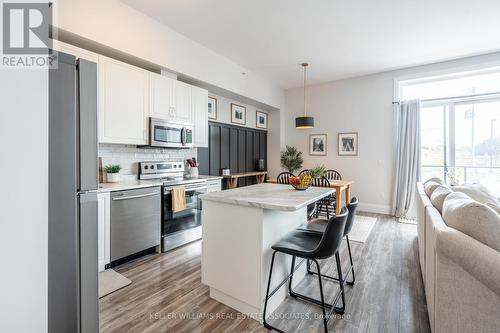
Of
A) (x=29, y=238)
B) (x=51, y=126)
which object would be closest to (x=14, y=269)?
(x=29, y=238)

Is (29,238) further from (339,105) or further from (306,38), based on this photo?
(339,105)

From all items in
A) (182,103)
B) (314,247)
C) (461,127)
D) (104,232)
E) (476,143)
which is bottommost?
(104,232)

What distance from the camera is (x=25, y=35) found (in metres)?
0.90

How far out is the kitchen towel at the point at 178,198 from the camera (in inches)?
130

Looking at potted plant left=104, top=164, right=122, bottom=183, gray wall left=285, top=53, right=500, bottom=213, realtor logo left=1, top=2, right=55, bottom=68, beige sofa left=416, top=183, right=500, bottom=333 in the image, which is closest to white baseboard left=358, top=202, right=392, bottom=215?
gray wall left=285, top=53, right=500, bottom=213

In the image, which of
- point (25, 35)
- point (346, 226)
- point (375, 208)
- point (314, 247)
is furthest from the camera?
point (375, 208)

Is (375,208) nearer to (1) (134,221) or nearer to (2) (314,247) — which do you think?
(2) (314,247)

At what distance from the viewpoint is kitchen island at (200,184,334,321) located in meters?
1.92

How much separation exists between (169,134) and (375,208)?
15.3 feet

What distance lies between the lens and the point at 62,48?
8.41 ft

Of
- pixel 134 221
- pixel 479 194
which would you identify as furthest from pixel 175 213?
pixel 479 194

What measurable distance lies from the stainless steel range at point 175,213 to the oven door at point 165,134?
438 mm

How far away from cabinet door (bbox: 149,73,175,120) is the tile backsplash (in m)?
0.61

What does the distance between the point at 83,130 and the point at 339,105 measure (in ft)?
19.2
